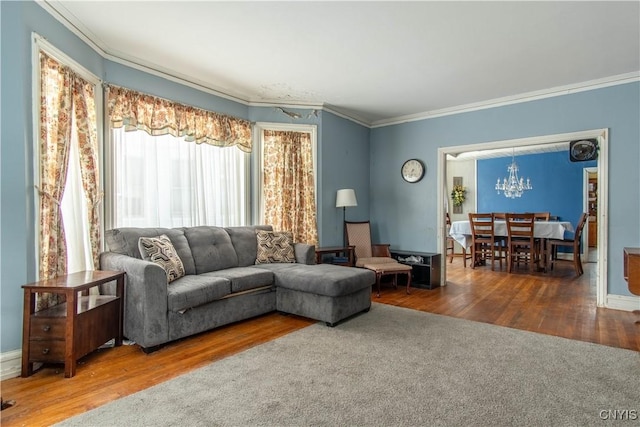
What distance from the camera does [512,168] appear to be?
25.1 ft

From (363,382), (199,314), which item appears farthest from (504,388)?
(199,314)

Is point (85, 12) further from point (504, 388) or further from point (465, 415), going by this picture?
point (504, 388)

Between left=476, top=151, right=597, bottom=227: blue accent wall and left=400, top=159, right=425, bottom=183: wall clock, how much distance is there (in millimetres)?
4208

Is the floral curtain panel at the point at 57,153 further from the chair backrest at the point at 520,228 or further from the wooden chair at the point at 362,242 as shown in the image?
the chair backrest at the point at 520,228

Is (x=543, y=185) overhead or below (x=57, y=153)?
overhead

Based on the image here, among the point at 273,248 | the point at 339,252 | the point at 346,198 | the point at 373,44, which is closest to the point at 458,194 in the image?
the point at 346,198

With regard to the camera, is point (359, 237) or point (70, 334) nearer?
point (70, 334)

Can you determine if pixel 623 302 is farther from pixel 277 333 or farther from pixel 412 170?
pixel 277 333

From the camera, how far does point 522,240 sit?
623cm

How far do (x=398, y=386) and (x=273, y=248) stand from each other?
232cm

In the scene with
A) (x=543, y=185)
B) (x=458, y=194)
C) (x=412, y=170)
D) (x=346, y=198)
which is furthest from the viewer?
(x=458, y=194)

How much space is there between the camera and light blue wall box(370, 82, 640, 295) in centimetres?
372

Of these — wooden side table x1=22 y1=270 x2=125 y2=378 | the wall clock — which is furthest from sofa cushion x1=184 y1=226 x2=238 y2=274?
the wall clock

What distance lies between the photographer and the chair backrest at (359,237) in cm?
515
